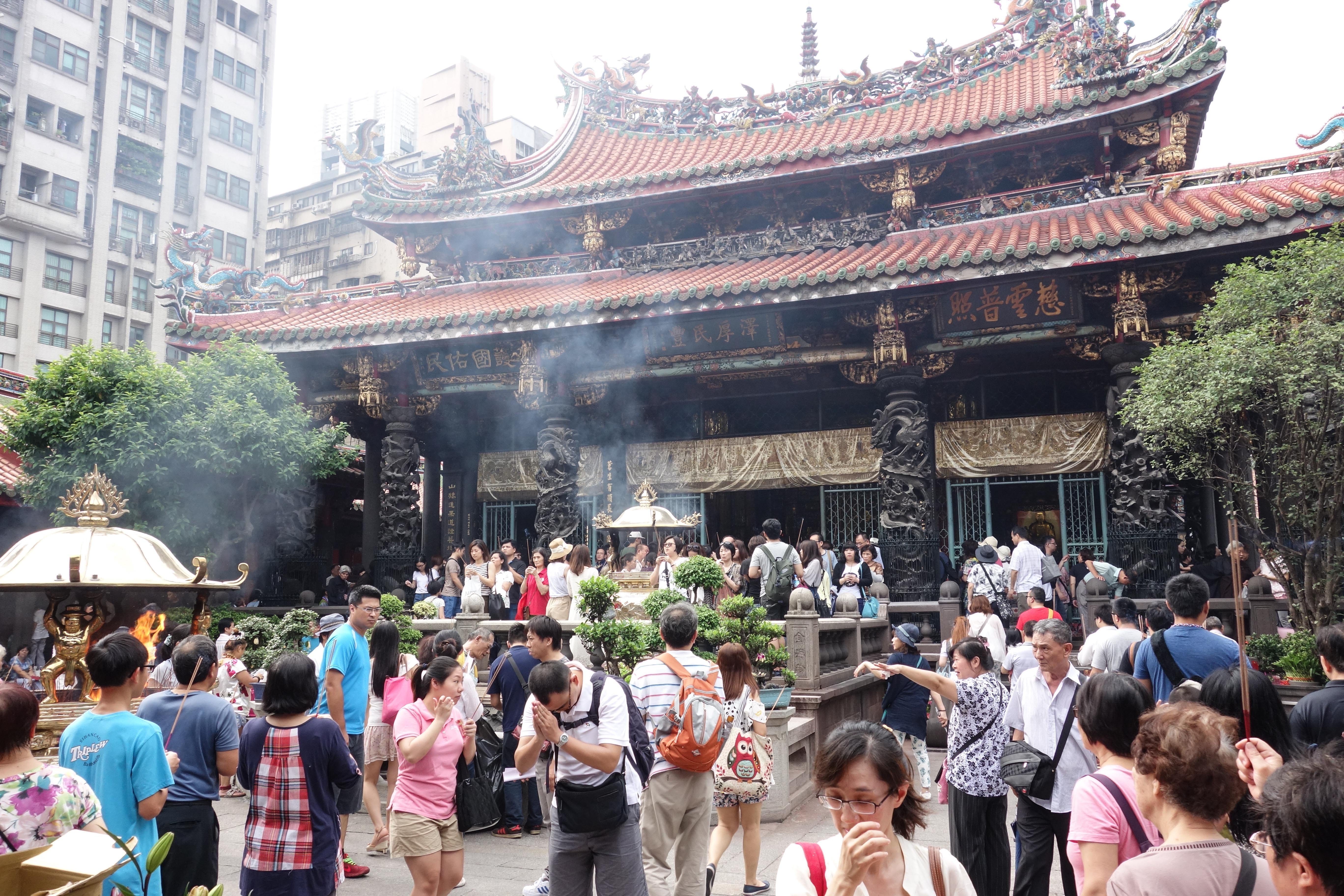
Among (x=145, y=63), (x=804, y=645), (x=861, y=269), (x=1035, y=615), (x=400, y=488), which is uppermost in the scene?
(x=145, y=63)

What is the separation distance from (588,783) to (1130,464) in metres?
9.53

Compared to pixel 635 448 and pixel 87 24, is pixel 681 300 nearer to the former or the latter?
pixel 635 448

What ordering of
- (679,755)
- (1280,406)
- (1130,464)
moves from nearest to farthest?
(679,755) → (1280,406) → (1130,464)

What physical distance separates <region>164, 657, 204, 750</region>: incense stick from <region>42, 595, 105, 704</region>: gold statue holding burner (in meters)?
1.38

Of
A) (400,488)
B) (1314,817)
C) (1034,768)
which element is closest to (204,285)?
(400,488)

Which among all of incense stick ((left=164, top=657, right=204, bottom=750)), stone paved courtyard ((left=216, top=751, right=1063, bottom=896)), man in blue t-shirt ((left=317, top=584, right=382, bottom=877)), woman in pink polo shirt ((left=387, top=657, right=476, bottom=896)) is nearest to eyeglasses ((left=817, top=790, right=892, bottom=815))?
woman in pink polo shirt ((left=387, top=657, right=476, bottom=896))

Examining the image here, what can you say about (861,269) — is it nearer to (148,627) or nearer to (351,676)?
(351,676)

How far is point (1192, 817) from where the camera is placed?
2225 millimetres

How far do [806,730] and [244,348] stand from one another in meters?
10.5

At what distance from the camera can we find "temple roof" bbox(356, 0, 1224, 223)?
38.3 ft

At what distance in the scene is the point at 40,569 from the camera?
4934 millimetres

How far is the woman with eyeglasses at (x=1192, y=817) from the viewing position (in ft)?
6.97

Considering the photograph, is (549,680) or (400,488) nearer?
(549,680)

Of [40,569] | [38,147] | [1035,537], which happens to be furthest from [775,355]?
[38,147]
